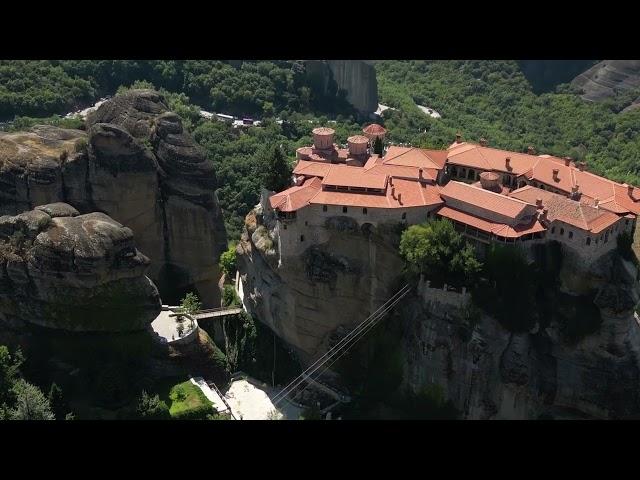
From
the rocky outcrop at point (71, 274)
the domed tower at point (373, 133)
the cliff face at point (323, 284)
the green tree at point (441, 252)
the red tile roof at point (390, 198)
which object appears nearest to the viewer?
the green tree at point (441, 252)

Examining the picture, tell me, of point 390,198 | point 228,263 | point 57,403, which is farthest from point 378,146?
point 57,403

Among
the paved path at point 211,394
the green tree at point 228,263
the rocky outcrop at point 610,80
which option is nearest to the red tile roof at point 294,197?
the green tree at point 228,263

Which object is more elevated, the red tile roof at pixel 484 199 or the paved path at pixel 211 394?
the red tile roof at pixel 484 199

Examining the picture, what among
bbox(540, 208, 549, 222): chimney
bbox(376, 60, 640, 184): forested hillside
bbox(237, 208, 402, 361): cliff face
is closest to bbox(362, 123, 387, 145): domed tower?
bbox(237, 208, 402, 361): cliff face

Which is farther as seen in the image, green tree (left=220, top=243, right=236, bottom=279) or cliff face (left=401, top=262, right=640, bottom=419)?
green tree (left=220, top=243, right=236, bottom=279)

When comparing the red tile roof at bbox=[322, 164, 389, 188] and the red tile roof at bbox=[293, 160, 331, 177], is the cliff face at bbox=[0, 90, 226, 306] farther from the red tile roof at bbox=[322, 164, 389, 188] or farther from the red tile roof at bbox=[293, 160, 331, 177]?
the red tile roof at bbox=[322, 164, 389, 188]

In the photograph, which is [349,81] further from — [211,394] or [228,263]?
[211,394]

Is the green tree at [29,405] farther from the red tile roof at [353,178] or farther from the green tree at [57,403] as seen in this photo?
the red tile roof at [353,178]
